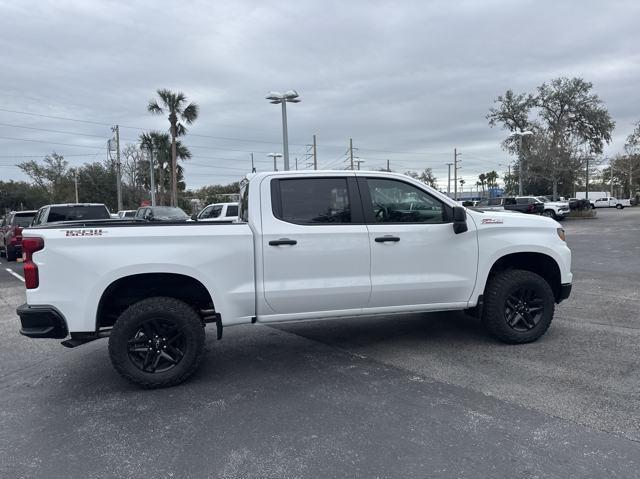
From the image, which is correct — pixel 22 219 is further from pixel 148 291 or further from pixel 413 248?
pixel 413 248

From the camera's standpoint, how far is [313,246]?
4484mm

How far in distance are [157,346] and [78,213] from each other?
35.1 feet

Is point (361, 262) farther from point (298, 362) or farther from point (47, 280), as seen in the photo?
point (47, 280)

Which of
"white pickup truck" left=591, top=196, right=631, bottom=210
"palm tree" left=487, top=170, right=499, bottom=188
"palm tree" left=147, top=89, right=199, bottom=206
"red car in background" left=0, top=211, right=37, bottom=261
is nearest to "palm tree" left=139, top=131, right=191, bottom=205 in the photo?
"palm tree" left=147, top=89, right=199, bottom=206

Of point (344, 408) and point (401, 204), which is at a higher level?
point (401, 204)

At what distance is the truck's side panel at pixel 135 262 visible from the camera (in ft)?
13.0

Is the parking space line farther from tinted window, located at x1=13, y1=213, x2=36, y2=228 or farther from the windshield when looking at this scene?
the windshield

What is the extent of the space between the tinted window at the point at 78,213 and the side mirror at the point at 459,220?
434 inches

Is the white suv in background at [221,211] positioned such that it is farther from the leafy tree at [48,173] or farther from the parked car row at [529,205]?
the leafy tree at [48,173]

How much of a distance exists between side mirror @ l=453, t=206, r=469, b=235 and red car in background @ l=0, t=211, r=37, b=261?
49.6ft

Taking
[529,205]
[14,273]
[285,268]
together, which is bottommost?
[14,273]

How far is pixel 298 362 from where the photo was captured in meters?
4.93

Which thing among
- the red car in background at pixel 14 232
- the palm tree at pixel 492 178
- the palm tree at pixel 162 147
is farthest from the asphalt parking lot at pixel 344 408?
the palm tree at pixel 492 178

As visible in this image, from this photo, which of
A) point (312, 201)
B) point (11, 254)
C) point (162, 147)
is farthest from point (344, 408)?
point (162, 147)
